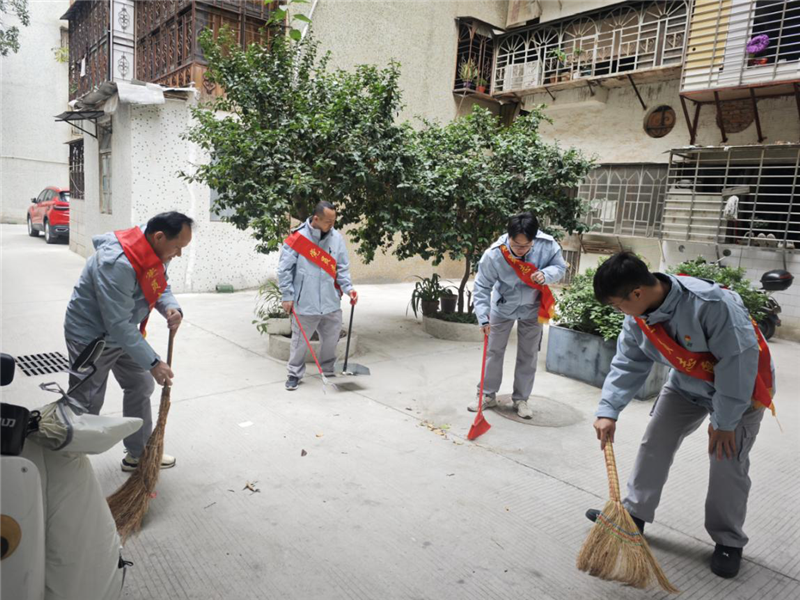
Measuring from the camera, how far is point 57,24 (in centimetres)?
1789

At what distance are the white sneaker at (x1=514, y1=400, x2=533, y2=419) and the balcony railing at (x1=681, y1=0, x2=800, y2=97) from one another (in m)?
7.28

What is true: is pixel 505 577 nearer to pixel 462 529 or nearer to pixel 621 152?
pixel 462 529

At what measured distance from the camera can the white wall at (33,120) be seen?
707 inches

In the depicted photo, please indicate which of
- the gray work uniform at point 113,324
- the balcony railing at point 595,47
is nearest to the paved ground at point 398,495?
the gray work uniform at point 113,324

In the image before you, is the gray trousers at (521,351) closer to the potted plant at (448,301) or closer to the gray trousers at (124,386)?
the gray trousers at (124,386)

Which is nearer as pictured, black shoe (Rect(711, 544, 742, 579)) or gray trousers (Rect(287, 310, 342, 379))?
black shoe (Rect(711, 544, 742, 579))

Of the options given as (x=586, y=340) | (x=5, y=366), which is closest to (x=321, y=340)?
(x=586, y=340)

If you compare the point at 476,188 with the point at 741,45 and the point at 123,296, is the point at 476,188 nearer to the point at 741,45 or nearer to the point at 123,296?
the point at 123,296

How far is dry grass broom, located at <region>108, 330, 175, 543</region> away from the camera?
2.61 meters

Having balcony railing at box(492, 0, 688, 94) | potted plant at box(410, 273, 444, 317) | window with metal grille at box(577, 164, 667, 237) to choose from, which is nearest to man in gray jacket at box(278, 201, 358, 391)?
potted plant at box(410, 273, 444, 317)

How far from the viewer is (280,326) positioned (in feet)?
20.1

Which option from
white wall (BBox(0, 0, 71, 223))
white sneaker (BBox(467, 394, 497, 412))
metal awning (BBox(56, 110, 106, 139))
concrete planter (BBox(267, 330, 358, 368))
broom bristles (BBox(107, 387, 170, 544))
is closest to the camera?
broom bristles (BBox(107, 387, 170, 544))

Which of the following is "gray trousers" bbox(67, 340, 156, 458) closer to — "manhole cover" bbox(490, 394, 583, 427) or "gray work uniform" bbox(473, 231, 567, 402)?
"gray work uniform" bbox(473, 231, 567, 402)

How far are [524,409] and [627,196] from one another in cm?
809
